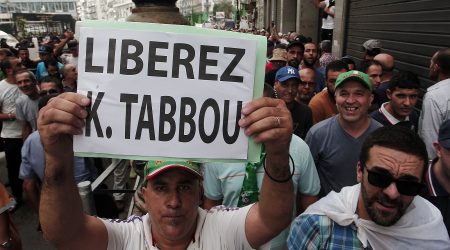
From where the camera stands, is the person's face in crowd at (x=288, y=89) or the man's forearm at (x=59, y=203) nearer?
the man's forearm at (x=59, y=203)

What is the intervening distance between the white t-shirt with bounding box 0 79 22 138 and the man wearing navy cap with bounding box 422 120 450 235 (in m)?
5.28

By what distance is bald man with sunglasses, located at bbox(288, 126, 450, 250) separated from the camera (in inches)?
72.5

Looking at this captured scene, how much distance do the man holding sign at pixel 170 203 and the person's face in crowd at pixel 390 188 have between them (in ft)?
1.49

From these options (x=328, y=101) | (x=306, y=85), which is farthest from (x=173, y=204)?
(x=306, y=85)

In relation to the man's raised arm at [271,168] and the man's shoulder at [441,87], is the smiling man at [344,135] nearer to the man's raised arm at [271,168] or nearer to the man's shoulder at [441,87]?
the man's shoulder at [441,87]

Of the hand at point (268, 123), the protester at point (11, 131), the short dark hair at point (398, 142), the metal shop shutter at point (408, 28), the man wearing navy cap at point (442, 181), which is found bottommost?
the protester at point (11, 131)

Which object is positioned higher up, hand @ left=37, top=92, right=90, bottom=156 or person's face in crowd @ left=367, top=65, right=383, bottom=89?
hand @ left=37, top=92, right=90, bottom=156

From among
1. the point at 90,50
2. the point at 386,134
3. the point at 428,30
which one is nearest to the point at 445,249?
the point at 386,134

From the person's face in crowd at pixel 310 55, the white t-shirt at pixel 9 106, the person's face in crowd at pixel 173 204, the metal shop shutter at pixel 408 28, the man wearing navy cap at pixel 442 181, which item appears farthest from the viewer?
the person's face in crowd at pixel 310 55

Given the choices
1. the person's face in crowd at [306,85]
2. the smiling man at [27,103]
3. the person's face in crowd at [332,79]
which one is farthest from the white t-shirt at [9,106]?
the person's face in crowd at [332,79]

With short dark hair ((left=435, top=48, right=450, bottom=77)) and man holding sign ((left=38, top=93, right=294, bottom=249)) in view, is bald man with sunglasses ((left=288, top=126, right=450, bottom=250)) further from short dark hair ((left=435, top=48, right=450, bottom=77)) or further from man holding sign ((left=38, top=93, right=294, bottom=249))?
short dark hair ((left=435, top=48, right=450, bottom=77))

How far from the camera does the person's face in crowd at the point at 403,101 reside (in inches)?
144

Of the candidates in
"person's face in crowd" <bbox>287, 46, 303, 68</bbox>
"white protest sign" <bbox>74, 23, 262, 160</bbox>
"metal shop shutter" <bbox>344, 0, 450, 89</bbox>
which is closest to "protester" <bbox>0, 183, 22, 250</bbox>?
"white protest sign" <bbox>74, 23, 262, 160</bbox>

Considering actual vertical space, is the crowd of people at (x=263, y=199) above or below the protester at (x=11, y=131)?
above
